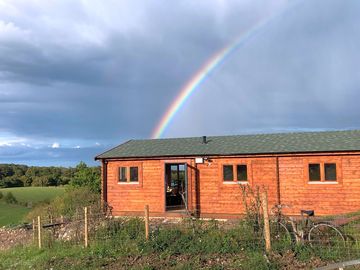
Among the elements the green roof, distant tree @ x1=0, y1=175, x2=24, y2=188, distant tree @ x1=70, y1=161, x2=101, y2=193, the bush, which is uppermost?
the green roof

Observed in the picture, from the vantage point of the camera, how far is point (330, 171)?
17391 mm

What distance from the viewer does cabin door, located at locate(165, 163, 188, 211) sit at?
21612 millimetres

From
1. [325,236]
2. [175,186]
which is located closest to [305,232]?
[325,236]

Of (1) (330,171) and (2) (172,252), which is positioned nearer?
(2) (172,252)

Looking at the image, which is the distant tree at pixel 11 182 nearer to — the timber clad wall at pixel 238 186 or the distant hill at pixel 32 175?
the distant hill at pixel 32 175

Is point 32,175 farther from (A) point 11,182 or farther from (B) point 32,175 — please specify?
(A) point 11,182

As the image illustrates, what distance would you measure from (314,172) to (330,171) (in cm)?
64

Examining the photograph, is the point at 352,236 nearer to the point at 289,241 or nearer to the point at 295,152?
the point at 289,241

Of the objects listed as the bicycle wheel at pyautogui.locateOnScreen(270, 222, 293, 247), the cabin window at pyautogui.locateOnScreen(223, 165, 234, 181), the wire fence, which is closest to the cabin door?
the cabin window at pyautogui.locateOnScreen(223, 165, 234, 181)

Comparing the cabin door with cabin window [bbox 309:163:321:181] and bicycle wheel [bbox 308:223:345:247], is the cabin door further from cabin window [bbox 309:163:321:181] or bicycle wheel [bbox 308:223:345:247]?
bicycle wheel [bbox 308:223:345:247]

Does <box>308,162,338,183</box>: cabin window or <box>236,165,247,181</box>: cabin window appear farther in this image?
<box>236,165,247,181</box>: cabin window

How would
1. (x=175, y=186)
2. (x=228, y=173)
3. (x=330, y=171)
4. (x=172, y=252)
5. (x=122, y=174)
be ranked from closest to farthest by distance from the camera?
(x=172, y=252)
(x=330, y=171)
(x=228, y=173)
(x=122, y=174)
(x=175, y=186)

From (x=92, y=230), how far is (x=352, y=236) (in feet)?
21.7

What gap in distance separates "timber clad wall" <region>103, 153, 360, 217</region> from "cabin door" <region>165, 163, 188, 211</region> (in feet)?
4.27
